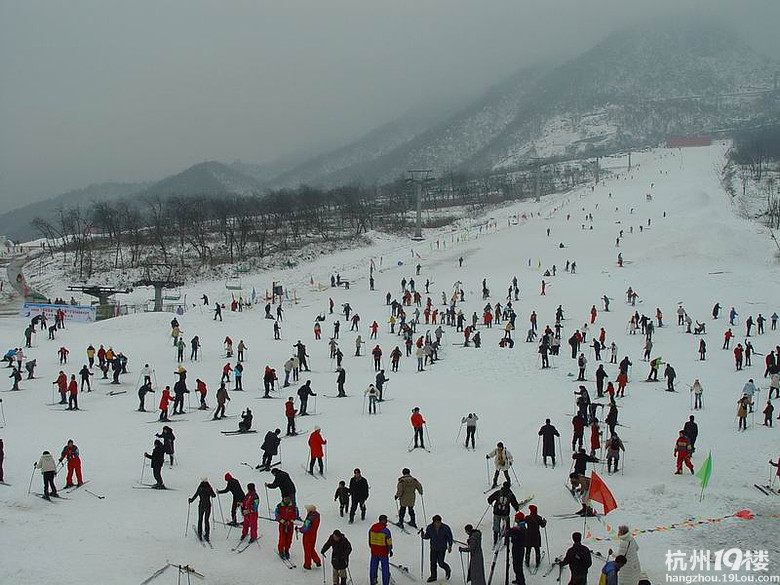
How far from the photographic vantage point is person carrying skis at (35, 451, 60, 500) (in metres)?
11.8

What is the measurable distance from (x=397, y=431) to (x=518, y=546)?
8252mm

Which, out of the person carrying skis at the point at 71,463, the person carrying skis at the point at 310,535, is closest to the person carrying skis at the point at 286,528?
the person carrying skis at the point at 310,535

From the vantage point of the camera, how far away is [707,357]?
83.8ft

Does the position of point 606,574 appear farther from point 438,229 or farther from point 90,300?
point 438,229

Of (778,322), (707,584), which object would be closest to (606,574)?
(707,584)

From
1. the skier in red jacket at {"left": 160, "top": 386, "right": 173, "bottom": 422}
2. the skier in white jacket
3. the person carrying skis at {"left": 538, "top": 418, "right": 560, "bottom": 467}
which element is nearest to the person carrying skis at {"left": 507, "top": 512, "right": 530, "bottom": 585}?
the skier in white jacket

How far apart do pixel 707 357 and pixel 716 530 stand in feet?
55.4

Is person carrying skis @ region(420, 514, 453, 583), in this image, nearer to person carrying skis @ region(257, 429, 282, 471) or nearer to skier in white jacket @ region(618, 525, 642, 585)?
skier in white jacket @ region(618, 525, 642, 585)

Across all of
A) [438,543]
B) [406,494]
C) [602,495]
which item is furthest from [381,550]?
[602,495]

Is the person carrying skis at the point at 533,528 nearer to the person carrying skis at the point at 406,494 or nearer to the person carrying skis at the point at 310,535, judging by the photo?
the person carrying skis at the point at 406,494

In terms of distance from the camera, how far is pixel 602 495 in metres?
10.4

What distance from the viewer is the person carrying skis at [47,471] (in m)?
11.8

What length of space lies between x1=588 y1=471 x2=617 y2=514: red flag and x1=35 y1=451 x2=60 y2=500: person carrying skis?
962cm

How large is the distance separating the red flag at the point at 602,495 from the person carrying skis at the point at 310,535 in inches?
179
